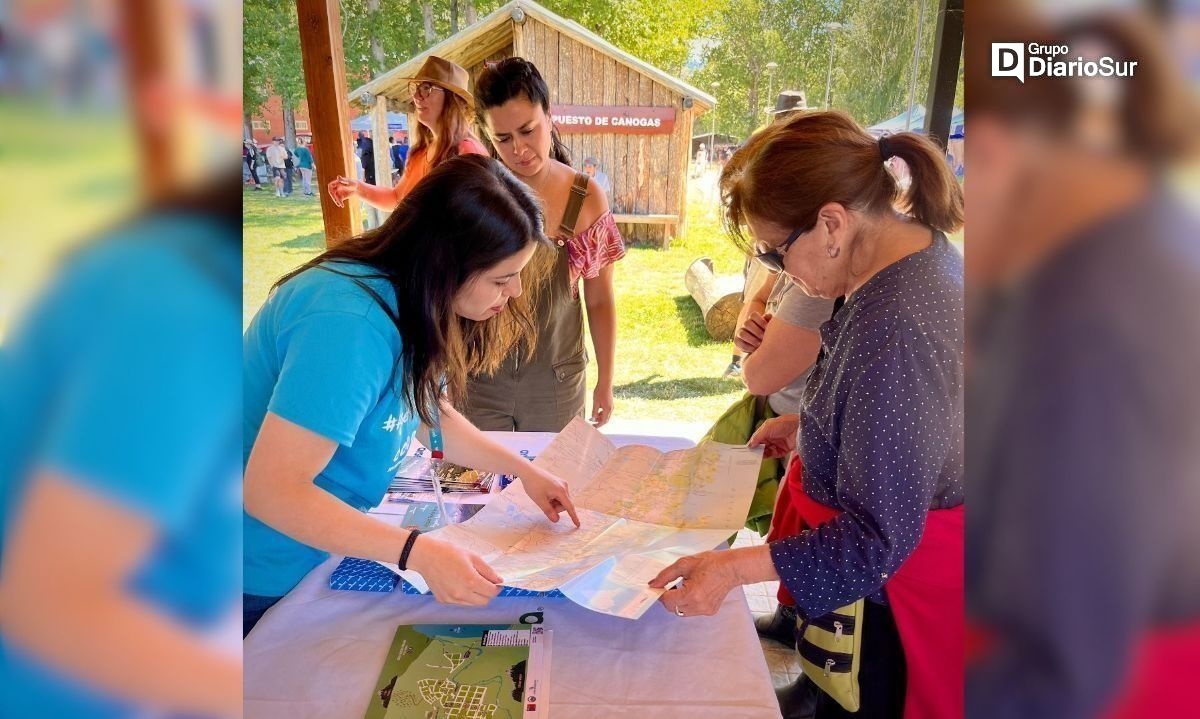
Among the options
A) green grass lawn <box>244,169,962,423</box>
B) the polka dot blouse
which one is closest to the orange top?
the polka dot blouse

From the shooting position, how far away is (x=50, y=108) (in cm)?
20

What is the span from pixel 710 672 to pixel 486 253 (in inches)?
29.9

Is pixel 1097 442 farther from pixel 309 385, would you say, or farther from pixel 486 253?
pixel 486 253

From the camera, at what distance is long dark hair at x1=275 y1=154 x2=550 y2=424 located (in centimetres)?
120

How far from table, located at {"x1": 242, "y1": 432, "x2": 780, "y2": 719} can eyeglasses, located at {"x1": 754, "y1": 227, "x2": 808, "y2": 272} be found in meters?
0.57

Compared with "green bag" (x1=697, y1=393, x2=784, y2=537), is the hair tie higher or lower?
higher

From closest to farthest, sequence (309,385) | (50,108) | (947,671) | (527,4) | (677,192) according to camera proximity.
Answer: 1. (50,108)
2. (309,385)
3. (947,671)
4. (527,4)
5. (677,192)

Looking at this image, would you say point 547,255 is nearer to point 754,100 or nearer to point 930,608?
point 930,608

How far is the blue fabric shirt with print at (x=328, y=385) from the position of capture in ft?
3.16

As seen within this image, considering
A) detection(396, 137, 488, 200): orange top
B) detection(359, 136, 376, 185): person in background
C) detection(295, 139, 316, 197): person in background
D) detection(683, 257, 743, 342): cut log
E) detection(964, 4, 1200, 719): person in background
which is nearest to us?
detection(964, 4, 1200, 719): person in background

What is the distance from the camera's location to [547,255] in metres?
2.15

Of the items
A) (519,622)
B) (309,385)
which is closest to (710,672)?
(519,622)

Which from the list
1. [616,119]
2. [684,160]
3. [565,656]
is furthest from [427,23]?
[565,656]

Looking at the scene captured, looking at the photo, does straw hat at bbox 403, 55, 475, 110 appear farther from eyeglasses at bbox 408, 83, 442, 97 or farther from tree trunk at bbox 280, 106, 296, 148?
tree trunk at bbox 280, 106, 296, 148
